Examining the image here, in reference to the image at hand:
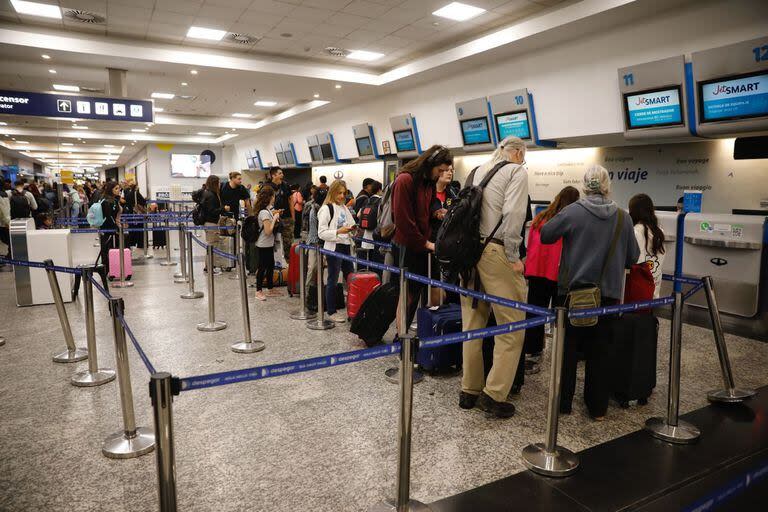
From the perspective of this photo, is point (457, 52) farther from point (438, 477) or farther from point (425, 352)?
point (438, 477)

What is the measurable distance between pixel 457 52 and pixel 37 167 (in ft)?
177

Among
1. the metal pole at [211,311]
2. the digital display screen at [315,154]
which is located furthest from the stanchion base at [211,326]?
the digital display screen at [315,154]

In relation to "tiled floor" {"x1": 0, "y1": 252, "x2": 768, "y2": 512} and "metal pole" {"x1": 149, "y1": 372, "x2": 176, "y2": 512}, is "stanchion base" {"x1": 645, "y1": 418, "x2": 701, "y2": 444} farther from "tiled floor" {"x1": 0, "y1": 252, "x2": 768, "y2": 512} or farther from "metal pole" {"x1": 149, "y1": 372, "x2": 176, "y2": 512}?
"metal pole" {"x1": 149, "y1": 372, "x2": 176, "y2": 512}

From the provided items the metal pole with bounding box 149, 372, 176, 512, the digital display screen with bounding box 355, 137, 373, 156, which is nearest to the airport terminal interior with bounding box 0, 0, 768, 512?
the metal pole with bounding box 149, 372, 176, 512

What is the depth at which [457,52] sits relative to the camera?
8.75m

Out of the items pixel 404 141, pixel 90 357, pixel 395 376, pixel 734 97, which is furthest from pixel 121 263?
pixel 734 97

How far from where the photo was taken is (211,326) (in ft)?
18.7

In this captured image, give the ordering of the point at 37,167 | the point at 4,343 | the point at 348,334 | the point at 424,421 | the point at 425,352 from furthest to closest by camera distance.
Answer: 1. the point at 37,167
2. the point at 348,334
3. the point at 4,343
4. the point at 425,352
5. the point at 424,421

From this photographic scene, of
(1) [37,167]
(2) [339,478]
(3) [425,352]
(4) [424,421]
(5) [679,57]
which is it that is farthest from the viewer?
(1) [37,167]

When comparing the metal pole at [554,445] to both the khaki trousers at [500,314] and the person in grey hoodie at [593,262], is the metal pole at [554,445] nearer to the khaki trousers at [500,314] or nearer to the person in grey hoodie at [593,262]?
the khaki trousers at [500,314]

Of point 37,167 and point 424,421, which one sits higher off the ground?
point 37,167

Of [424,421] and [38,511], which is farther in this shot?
[424,421]

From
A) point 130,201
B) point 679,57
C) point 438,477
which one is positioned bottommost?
point 438,477

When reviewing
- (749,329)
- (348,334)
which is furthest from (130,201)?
(749,329)
